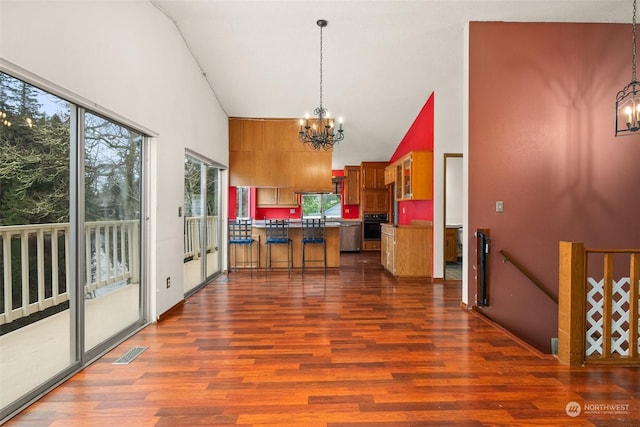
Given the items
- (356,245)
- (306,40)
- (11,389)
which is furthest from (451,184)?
(11,389)

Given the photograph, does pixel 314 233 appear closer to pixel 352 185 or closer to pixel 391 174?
pixel 391 174

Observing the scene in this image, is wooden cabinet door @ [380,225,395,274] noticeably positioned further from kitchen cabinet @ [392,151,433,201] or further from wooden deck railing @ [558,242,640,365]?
wooden deck railing @ [558,242,640,365]

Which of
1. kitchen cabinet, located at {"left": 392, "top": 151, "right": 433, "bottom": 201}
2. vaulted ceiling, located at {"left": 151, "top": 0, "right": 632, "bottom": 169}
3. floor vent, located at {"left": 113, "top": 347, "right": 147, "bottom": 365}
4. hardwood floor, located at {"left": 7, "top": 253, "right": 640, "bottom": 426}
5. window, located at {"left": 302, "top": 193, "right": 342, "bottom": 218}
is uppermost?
vaulted ceiling, located at {"left": 151, "top": 0, "right": 632, "bottom": 169}

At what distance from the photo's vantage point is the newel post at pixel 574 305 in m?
2.55

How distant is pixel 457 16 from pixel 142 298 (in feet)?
15.4

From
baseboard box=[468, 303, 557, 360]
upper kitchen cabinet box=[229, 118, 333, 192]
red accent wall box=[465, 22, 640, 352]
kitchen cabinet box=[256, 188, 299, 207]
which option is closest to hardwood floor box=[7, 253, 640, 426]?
baseboard box=[468, 303, 557, 360]

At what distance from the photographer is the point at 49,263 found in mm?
2404

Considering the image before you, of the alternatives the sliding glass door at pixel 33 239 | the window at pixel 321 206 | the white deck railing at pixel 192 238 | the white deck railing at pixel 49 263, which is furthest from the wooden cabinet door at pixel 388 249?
the sliding glass door at pixel 33 239

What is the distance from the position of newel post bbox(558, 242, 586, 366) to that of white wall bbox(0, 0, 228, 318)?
12.3ft

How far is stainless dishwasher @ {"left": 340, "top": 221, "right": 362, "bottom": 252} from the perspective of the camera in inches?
356

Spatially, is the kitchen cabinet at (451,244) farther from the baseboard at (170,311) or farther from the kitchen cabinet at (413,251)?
the baseboard at (170,311)

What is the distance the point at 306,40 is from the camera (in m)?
4.39

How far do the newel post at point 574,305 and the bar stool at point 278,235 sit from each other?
4.30 meters

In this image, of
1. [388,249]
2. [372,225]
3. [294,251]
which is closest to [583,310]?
[388,249]
